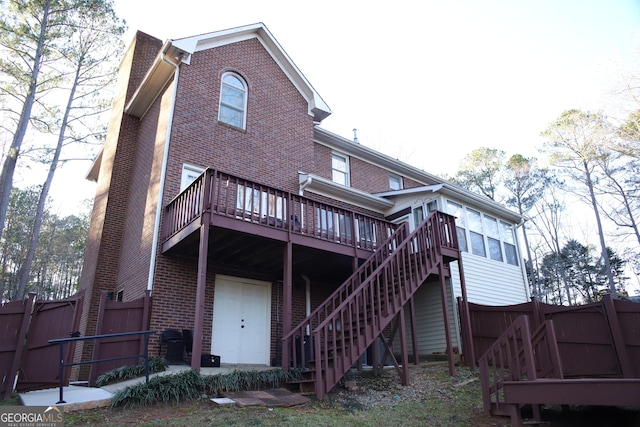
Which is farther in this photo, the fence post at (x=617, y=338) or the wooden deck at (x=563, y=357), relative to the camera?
the fence post at (x=617, y=338)

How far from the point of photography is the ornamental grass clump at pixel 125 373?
324 inches

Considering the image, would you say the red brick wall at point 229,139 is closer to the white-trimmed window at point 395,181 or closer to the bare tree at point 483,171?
the white-trimmed window at point 395,181

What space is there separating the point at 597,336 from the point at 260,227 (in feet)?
23.7

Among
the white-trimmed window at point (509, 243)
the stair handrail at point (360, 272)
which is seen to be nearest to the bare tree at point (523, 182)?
the white-trimmed window at point (509, 243)

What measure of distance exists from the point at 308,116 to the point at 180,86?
177 inches

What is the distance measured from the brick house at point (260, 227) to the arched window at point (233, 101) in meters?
0.04

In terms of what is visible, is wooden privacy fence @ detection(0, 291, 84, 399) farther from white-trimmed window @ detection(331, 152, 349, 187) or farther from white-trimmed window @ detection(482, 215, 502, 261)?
white-trimmed window @ detection(482, 215, 502, 261)

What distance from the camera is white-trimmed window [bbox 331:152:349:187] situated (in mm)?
16406

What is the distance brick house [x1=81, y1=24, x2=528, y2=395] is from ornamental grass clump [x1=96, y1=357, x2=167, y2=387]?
857 mm

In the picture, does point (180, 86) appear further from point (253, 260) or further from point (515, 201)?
point (515, 201)

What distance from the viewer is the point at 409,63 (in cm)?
1334

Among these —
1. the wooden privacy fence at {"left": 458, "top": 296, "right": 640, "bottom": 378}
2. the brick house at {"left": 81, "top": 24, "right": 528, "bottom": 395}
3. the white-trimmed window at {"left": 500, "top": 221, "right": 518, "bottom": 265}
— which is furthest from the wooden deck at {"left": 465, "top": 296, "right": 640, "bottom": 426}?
the white-trimmed window at {"left": 500, "top": 221, "right": 518, "bottom": 265}

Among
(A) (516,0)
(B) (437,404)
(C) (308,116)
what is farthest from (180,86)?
(B) (437,404)

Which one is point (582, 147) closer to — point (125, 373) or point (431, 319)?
point (431, 319)
